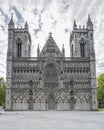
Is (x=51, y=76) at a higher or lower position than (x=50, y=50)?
lower

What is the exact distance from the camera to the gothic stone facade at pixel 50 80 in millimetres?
50438

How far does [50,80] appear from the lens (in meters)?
52.4

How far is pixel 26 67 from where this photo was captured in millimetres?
52125

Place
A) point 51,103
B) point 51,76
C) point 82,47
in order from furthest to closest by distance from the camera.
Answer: point 82,47, point 51,76, point 51,103

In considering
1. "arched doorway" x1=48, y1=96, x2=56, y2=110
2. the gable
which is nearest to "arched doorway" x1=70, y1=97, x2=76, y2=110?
"arched doorway" x1=48, y1=96, x2=56, y2=110

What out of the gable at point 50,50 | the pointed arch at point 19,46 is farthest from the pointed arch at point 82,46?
the pointed arch at point 19,46

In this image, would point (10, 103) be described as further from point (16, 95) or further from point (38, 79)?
point (38, 79)

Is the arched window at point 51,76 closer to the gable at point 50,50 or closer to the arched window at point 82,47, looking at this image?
the gable at point 50,50

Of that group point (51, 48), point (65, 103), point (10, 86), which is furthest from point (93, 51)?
point (10, 86)

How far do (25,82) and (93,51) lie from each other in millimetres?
18741
